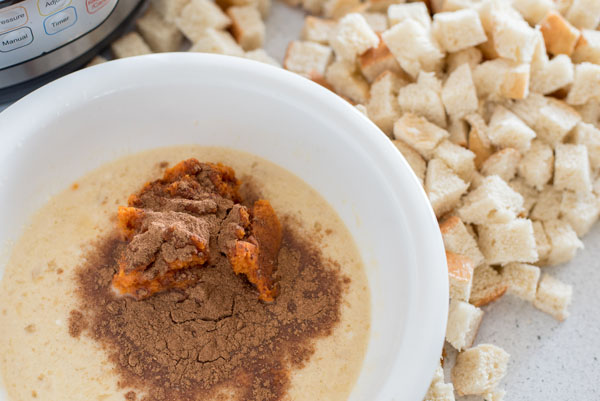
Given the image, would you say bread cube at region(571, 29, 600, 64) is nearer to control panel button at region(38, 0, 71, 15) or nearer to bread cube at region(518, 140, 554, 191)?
bread cube at region(518, 140, 554, 191)

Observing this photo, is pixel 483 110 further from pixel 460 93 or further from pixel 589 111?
pixel 589 111

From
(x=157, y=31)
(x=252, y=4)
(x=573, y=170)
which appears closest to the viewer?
(x=573, y=170)

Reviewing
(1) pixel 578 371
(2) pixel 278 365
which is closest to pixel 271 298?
(2) pixel 278 365

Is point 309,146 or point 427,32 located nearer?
point 309,146

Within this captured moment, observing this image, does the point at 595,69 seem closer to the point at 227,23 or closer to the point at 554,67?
the point at 554,67

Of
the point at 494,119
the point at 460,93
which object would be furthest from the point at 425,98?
Result: the point at 494,119

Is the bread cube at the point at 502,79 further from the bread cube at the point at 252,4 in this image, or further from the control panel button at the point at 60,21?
the control panel button at the point at 60,21

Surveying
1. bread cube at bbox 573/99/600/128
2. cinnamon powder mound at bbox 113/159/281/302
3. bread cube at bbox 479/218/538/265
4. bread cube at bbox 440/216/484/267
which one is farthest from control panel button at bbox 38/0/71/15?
bread cube at bbox 573/99/600/128

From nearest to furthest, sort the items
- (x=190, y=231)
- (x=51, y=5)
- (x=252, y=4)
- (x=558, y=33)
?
(x=190, y=231) < (x=51, y=5) < (x=558, y=33) < (x=252, y=4)
